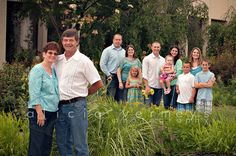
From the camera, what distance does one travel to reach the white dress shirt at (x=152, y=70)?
11.3m

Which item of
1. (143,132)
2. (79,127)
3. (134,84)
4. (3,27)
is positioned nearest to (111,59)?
(134,84)

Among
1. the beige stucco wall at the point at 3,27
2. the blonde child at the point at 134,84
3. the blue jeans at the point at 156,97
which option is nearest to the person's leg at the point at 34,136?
the blonde child at the point at 134,84

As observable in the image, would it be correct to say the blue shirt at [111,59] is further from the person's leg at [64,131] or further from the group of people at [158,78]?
the person's leg at [64,131]

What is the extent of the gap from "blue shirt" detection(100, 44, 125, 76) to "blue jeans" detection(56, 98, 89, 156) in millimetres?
4619

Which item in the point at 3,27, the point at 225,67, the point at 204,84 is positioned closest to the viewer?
the point at 204,84

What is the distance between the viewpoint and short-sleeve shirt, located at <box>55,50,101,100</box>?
22.0 feet

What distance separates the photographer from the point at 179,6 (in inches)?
899

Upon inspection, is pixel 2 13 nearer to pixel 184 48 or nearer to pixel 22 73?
pixel 22 73

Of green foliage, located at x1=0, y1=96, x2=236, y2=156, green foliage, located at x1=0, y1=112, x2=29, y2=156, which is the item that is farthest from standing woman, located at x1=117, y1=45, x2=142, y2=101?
green foliage, located at x1=0, y1=112, x2=29, y2=156

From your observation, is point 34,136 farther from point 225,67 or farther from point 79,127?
point 225,67

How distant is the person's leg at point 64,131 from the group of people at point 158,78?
12.6ft

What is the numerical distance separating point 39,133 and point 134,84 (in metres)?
4.57

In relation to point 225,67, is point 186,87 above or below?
below

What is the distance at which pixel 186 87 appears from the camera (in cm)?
1104
